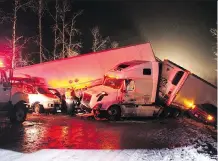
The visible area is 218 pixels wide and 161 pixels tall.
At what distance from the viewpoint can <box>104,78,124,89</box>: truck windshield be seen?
53.1ft

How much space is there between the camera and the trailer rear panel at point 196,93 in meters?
16.8

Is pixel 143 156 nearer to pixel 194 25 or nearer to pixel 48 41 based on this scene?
pixel 48 41

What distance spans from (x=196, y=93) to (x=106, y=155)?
9.84m

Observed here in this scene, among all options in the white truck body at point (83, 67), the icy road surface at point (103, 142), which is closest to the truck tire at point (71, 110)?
the white truck body at point (83, 67)

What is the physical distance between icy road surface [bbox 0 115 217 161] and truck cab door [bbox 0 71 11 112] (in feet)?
2.75

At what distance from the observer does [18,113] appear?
13680mm

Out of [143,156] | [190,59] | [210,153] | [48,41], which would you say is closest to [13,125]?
[143,156]

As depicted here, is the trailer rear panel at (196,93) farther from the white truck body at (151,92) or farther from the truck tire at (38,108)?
the truck tire at (38,108)

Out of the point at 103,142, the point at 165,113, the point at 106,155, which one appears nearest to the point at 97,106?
the point at 165,113

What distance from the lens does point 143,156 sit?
8375mm

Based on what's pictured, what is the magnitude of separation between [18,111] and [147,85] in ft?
21.4

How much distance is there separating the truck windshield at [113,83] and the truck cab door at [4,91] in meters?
5.34

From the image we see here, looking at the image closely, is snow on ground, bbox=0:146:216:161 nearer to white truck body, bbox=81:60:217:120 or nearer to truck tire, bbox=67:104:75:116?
white truck body, bbox=81:60:217:120

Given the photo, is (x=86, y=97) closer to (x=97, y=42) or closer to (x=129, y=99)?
(x=129, y=99)
